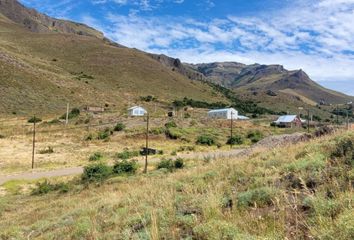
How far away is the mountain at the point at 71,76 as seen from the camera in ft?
236

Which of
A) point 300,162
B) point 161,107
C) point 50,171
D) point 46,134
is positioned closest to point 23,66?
point 161,107

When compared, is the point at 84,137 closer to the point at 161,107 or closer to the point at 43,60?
the point at 161,107

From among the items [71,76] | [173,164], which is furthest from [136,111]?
[173,164]

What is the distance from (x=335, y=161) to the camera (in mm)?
7316

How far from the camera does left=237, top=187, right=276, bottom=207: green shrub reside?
6062 millimetres

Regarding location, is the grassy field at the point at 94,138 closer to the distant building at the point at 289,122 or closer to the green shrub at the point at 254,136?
the green shrub at the point at 254,136

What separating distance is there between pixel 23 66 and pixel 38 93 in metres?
13.5

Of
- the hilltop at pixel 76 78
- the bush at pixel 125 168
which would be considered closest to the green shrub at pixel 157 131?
the bush at pixel 125 168

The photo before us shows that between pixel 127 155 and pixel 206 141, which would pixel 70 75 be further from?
pixel 127 155

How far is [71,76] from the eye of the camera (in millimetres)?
93688

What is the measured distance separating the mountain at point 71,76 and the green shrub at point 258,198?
63.7m

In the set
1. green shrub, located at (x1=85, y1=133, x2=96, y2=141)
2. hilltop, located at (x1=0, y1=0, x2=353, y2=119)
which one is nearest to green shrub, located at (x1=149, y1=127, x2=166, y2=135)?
green shrub, located at (x1=85, y1=133, x2=96, y2=141)

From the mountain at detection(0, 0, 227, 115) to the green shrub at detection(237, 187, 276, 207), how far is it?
209 feet

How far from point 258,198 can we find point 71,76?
304 feet
